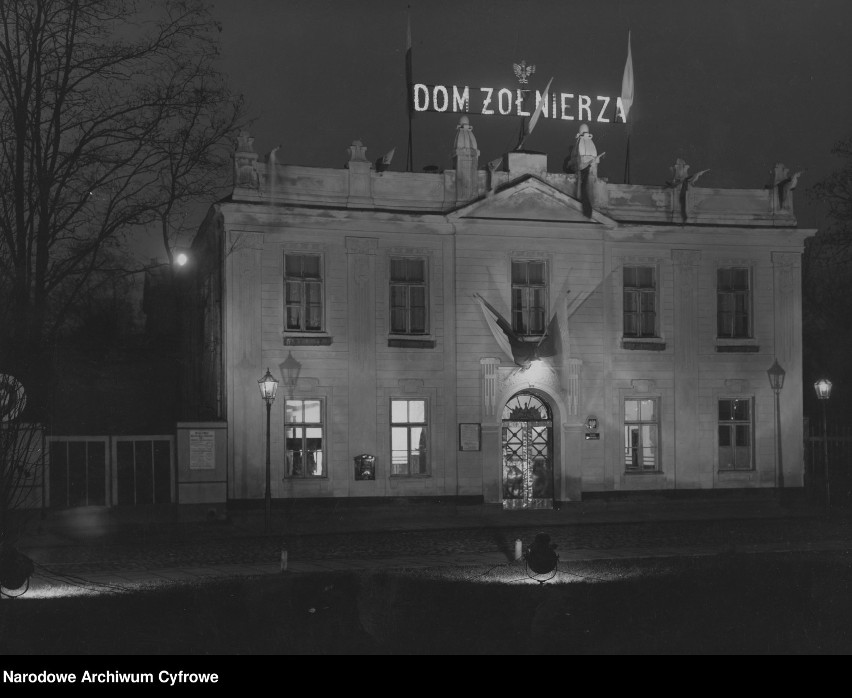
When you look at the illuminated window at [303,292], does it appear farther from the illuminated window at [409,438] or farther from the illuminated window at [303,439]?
the illuminated window at [409,438]

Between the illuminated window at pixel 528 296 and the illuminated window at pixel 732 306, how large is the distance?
5.21m

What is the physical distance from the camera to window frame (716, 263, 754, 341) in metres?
32.2

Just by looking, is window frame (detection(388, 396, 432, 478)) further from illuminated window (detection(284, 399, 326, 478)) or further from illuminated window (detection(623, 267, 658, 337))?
illuminated window (detection(623, 267, 658, 337))

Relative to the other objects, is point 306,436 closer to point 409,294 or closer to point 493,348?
point 409,294

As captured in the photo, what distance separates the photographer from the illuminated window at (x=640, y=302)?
1244 inches

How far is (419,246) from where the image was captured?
30.0 m

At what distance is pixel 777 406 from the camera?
104ft

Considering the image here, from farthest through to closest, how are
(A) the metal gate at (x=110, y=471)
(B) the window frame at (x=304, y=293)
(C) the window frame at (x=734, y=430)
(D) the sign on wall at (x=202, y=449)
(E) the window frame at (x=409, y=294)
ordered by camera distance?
(C) the window frame at (x=734, y=430), (E) the window frame at (x=409, y=294), (B) the window frame at (x=304, y=293), (D) the sign on wall at (x=202, y=449), (A) the metal gate at (x=110, y=471)
